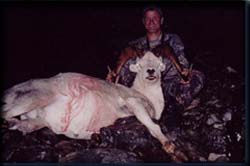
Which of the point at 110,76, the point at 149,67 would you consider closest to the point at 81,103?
the point at 110,76

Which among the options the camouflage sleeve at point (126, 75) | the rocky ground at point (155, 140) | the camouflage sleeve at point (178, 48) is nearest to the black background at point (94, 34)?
the camouflage sleeve at point (178, 48)

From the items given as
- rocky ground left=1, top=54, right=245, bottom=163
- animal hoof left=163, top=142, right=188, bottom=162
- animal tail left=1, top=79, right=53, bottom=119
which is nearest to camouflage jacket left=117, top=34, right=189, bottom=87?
rocky ground left=1, top=54, right=245, bottom=163

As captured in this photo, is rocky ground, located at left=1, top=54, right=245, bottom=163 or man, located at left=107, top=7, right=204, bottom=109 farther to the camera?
man, located at left=107, top=7, right=204, bottom=109

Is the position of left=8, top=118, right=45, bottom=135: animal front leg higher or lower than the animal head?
lower

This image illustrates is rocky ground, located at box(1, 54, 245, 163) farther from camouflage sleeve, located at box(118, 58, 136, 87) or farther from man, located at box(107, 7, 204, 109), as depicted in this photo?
camouflage sleeve, located at box(118, 58, 136, 87)

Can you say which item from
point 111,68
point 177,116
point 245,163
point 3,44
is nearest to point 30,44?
point 3,44

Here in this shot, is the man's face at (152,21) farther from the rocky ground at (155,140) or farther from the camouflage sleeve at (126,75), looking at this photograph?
the rocky ground at (155,140)

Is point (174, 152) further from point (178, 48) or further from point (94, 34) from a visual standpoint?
point (94, 34)

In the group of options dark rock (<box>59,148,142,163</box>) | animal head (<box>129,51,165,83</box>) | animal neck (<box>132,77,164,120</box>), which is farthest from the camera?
animal head (<box>129,51,165,83</box>)

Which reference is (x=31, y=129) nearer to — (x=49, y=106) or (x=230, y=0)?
(x=49, y=106)
